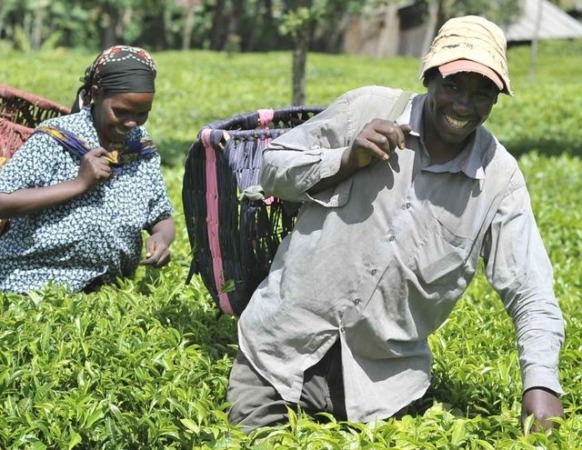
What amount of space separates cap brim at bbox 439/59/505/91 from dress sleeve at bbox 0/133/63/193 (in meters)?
2.13

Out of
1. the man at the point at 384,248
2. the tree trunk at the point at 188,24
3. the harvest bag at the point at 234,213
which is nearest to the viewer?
the man at the point at 384,248

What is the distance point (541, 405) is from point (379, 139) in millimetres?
896

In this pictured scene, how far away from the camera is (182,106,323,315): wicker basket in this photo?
3.94m

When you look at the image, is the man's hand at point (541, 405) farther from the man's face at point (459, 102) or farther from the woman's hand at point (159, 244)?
the woman's hand at point (159, 244)

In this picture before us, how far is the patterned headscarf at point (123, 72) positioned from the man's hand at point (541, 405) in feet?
7.52

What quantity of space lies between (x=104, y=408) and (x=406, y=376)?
0.98 metres

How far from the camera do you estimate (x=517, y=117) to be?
16.4 m

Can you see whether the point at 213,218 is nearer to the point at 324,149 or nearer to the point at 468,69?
the point at 324,149

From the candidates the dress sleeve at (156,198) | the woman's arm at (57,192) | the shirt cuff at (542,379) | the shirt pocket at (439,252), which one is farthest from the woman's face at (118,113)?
the shirt cuff at (542,379)

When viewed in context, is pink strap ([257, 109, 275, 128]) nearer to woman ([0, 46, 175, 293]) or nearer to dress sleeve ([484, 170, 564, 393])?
woman ([0, 46, 175, 293])

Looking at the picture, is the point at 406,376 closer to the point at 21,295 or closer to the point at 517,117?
the point at 21,295

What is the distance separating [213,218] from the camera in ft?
13.2

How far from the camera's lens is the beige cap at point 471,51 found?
3.15 m

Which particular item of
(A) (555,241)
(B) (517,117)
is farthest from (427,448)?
(B) (517,117)
